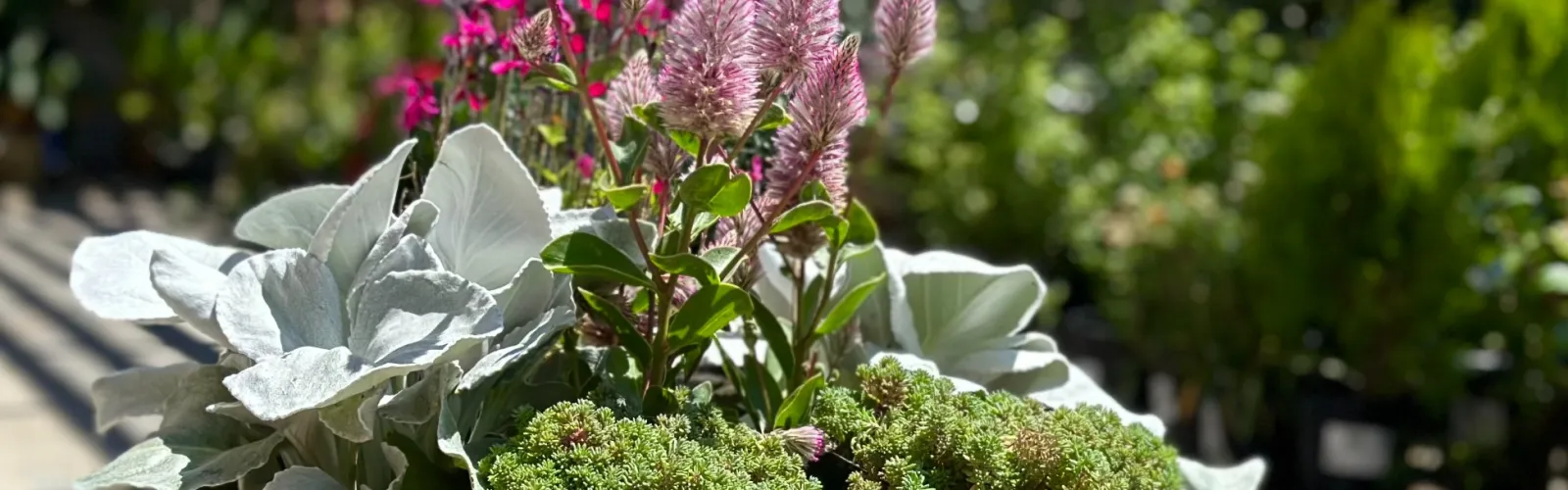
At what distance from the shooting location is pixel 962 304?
3.93ft

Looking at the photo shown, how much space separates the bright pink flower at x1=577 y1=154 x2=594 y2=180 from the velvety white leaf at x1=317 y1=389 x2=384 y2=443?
1.17 ft

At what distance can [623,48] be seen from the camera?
1332 millimetres

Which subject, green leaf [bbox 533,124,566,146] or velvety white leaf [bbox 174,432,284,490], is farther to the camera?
green leaf [bbox 533,124,566,146]

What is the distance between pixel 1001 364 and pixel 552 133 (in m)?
0.48

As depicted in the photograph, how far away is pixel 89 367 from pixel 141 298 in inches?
145

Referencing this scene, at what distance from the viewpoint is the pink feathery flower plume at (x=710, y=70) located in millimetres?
850

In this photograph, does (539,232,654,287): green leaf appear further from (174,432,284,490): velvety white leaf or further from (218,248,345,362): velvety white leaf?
(174,432,284,490): velvety white leaf

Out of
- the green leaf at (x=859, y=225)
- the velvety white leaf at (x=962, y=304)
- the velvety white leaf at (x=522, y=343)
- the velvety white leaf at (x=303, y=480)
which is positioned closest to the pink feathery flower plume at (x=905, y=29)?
the green leaf at (x=859, y=225)

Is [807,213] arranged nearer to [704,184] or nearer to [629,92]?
[704,184]

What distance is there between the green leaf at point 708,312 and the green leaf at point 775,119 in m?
0.12

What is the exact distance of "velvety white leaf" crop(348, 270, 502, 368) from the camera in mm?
902

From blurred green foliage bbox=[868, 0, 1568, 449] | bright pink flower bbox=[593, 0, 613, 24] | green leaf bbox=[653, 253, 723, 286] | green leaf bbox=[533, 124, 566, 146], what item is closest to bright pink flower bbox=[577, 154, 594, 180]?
green leaf bbox=[533, 124, 566, 146]

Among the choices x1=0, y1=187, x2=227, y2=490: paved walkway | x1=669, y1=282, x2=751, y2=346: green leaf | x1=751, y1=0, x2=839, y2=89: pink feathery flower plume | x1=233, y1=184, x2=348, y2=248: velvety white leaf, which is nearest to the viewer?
x1=751, y1=0, x2=839, y2=89: pink feathery flower plume

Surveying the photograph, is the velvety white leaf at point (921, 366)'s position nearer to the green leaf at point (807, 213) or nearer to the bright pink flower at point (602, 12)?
the green leaf at point (807, 213)
